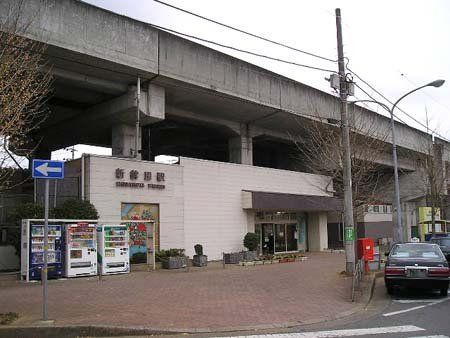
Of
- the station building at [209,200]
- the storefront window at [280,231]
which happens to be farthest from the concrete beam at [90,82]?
the storefront window at [280,231]

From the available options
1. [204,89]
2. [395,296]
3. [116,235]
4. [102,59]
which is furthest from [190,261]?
[395,296]

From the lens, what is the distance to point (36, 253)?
55.2 ft

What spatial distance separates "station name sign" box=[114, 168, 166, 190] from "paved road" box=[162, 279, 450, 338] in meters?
12.3

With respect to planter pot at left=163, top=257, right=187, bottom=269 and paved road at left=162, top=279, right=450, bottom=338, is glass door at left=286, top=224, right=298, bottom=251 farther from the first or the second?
paved road at left=162, top=279, right=450, bottom=338

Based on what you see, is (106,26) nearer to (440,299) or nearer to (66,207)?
(66,207)

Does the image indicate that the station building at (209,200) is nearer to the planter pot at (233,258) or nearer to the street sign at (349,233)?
the planter pot at (233,258)

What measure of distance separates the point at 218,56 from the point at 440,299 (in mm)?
16136

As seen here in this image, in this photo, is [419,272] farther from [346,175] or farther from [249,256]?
[249,256]

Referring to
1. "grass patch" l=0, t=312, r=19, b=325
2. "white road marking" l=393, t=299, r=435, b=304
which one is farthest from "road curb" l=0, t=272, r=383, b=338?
"white road marking" l=393, t=299, r=435, b=304

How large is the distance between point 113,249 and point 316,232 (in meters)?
18.8

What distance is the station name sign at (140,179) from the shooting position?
21.8m

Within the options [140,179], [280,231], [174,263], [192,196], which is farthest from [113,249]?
[280,231]

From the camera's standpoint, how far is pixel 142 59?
2156cm

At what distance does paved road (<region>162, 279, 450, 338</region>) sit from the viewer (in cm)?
884
